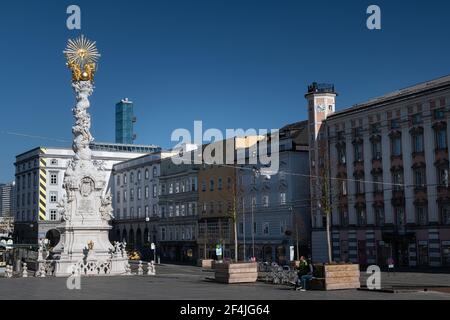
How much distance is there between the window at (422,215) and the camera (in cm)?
5925

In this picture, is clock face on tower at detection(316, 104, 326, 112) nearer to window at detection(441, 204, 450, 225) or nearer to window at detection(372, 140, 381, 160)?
window at detection(372, 140, 381, 160)

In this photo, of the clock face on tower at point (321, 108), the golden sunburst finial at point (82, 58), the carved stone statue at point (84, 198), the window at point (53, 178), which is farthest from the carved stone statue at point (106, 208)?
the window at point (53, 178)

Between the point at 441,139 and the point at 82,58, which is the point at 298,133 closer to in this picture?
the point at 441,139

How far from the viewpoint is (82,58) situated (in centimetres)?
5591

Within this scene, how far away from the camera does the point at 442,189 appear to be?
57250mm

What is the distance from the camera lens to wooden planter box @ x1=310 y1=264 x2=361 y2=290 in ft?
94.1

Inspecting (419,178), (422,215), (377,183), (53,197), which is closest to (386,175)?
(377,183)

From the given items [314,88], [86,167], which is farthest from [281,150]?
[86,167]

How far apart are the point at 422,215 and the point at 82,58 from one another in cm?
3316

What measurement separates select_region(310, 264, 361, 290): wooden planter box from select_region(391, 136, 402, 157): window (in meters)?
34.4

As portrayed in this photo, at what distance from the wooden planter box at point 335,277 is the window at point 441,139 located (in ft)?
103

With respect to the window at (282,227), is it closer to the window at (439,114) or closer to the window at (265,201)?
the window at (265,201)
